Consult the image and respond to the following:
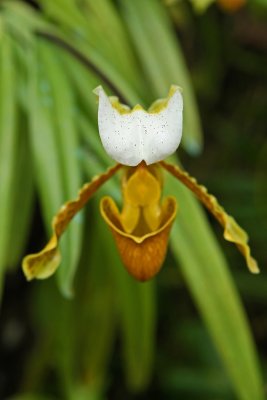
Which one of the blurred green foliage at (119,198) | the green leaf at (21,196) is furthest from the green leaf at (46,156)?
the green leaf at (21,196)

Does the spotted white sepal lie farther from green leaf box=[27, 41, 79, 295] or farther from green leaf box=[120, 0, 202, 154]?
green leaf box=[120, 0, 202, 154]

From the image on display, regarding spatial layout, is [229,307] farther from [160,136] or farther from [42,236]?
[42,236]

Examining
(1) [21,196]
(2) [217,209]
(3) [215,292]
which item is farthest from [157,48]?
(2) [217,209]

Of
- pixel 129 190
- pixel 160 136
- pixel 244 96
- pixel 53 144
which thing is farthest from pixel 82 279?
pixel 244 96

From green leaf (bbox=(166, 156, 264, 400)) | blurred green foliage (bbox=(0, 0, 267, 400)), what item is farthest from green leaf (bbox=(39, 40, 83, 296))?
green leaf (bbox=(166, 156, 264, 400))

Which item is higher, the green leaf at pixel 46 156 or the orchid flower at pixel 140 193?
the green leaf at pixel 46 156

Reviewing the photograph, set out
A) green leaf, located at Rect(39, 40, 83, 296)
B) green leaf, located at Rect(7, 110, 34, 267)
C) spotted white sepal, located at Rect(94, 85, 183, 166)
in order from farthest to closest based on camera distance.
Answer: green leaf, located at Rect(7, 110, 34, 267) → green leaf, located at Rect(39, 40, 83, 296) → spotted white sepal, located at Rect(94, 85, 183, 166)

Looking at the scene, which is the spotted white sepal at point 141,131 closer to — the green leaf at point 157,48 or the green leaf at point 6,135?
the green leaf at point 6,135
